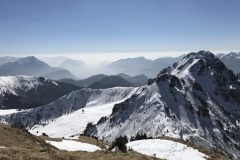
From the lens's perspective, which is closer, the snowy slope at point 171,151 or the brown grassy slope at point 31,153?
the brown grassy slope at point 31,153

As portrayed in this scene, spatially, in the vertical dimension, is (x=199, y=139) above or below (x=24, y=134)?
below

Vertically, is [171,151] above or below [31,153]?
below

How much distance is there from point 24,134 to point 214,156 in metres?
28.6

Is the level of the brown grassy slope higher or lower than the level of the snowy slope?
higher

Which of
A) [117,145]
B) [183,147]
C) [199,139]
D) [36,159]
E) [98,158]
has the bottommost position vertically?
[199,139]

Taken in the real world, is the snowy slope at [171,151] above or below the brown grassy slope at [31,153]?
below

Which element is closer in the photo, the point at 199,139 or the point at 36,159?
the point at 36,159

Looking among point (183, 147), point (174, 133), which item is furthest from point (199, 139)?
point (183, 147)

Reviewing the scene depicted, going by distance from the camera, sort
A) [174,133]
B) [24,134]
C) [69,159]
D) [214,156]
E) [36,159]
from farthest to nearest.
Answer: [174,133]
[24,134]
[214,156]
[69,159]
[36,159]

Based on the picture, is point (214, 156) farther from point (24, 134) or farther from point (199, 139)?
point (199, 139)

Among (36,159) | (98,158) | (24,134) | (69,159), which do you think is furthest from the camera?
(24,134)

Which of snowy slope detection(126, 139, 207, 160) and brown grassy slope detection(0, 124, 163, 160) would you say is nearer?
brown grassy slope detection(0, 124, 163, 160)

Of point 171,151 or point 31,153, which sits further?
point 171,151

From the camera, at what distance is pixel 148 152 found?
106ft
